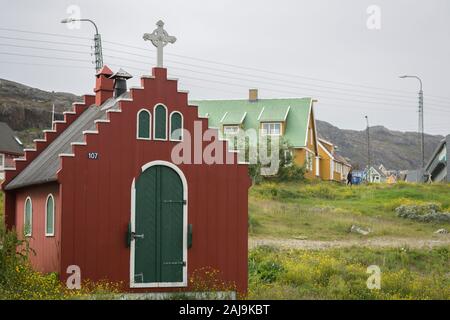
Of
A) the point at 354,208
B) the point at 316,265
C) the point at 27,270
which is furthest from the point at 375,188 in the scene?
the point at 27,270

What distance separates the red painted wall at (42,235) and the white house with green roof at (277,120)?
39612mm

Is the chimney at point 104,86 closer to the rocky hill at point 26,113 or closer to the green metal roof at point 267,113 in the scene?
the green metal roof at point 267,113

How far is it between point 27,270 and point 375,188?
3959 cm

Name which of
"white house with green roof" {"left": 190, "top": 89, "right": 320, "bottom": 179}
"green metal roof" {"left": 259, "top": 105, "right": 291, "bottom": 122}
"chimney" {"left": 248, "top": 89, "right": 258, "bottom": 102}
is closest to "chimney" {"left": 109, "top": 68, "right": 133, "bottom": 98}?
"white house with green roof" {"left": 190, "top": 89, "right": 320, "bottom": 179}

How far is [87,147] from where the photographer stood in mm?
20188

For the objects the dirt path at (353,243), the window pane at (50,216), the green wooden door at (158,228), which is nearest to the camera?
the green wooden door at (158,228)

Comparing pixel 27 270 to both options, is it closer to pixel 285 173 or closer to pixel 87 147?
pixel 87 147

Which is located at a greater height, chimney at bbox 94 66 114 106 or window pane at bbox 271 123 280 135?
window pane at bbox 271 123 280 135

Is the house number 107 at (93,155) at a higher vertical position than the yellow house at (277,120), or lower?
lower

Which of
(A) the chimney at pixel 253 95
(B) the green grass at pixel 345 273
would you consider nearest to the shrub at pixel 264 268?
(B) the green grass at pixel 345 273

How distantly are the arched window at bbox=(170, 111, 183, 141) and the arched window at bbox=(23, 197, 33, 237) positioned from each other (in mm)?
5741

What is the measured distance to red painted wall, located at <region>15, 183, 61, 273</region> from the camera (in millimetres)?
20208

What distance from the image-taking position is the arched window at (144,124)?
2086cm

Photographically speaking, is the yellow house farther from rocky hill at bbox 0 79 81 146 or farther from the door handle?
the door handle
